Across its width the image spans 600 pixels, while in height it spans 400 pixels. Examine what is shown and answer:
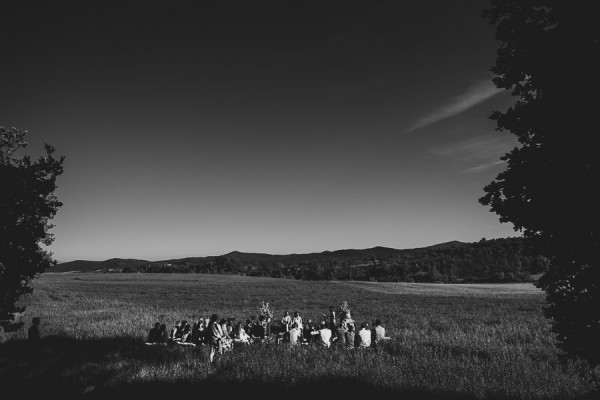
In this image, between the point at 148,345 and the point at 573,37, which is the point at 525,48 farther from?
the point at 148,345

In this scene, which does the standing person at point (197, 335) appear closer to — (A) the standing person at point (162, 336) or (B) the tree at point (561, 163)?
(A) the standing person at point (162, 336)

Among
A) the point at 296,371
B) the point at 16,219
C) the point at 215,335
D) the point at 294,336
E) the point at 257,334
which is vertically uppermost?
the point at 16,219

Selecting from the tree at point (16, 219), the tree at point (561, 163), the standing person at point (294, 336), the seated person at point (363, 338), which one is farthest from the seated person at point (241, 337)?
the tree at point (561, 163)

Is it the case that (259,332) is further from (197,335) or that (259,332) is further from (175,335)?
(175,335)

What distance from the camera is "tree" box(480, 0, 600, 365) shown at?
19.3 feet

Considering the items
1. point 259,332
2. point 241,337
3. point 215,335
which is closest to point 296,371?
point 215,335

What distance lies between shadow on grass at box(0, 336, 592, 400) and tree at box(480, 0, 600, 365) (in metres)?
4.41

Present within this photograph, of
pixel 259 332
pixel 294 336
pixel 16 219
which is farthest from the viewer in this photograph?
pixel 259 332

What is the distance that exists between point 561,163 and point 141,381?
35.5 feet

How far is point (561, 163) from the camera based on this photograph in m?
5.98

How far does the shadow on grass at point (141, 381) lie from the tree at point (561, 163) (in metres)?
4.41

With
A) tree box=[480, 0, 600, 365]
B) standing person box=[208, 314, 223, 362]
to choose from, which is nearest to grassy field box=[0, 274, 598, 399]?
standing person box=[208, 314, 223, 362]

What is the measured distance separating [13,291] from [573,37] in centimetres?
1174

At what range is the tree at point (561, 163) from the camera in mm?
5883
